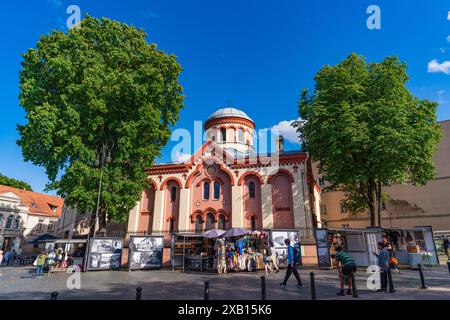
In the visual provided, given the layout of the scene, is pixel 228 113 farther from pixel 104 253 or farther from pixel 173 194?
pixel 104 253

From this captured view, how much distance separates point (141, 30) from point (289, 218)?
21.8 meters

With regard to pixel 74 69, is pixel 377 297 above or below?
below

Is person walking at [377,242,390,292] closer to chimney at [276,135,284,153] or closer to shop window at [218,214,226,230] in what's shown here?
shop window at [218,214,226,230]

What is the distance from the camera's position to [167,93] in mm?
24297

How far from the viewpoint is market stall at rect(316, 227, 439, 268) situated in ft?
55.8

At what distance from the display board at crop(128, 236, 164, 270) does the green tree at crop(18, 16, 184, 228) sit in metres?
3.70

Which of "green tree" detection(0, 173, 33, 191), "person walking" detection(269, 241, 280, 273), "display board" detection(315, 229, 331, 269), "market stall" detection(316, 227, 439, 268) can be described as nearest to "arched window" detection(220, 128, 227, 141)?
"person walking" detection(269, 241, 280, 273)

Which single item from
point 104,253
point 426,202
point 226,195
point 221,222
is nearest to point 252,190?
point 226,195

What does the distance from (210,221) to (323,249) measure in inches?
493

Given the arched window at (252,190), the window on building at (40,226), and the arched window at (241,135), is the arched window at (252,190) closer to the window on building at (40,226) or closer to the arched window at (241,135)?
the arched window at (241,135)

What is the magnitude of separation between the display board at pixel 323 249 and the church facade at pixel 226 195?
6.66 meters

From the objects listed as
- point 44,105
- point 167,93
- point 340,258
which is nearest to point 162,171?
point 167,93
